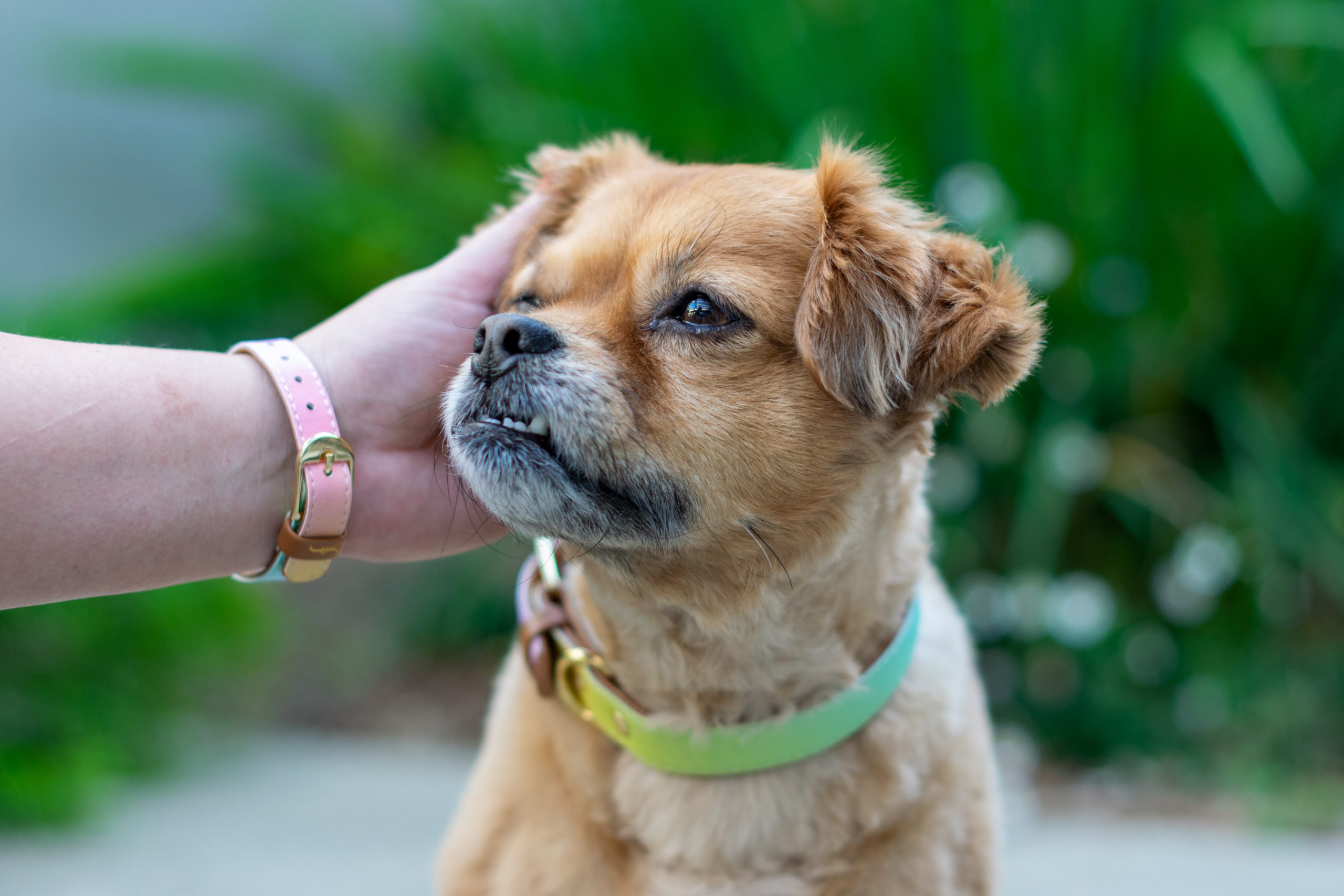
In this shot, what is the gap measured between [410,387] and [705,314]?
0.75 m

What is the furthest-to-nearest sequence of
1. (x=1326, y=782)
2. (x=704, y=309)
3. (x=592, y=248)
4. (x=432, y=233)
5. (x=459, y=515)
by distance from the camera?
(x=432, y=233), (x=1326, y=782), (x=459, y=515), (x=592, y=248), (x=704, y=309)

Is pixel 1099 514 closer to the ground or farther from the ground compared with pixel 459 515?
farther from the ground

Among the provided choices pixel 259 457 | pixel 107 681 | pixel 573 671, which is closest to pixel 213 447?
pixel 259 457

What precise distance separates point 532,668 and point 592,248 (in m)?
0.79

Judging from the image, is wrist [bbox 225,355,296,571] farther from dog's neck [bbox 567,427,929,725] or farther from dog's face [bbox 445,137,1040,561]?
dog's neck [bbox 567,427,929,725]

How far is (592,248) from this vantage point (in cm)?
206

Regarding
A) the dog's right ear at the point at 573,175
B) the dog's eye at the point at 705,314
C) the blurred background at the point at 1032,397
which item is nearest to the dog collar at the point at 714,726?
the dog's eye at the point at 705,314

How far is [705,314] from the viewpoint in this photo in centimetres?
191

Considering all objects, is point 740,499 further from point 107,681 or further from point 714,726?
point 107,681

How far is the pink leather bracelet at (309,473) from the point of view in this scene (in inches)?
82.1

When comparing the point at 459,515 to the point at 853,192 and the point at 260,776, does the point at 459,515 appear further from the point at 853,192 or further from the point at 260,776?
the point at 260,776

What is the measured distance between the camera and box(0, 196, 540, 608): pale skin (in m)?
1.89

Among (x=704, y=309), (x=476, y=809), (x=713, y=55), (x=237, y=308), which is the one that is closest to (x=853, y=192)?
(x=704, y=309)

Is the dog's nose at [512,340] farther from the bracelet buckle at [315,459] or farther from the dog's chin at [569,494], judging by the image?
the bracelet buckle at [315,459]
